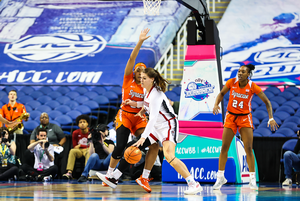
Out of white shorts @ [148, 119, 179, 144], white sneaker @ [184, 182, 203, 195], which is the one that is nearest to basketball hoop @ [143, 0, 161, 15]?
white shorts @ [148, 119, 179, 144]

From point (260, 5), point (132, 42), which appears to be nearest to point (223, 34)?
point (260, 5)

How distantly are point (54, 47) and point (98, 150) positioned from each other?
30.4ft

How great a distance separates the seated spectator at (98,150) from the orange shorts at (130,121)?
235cm


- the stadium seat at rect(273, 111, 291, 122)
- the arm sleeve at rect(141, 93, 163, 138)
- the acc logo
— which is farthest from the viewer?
the acc logo

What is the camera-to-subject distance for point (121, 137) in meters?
5.63

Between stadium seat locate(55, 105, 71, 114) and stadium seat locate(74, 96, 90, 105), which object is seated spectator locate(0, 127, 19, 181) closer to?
stadium seat locate(55, 105, 71, 114)

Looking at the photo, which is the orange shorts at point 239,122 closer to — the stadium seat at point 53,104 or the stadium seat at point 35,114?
the stadium seat at point 35,114

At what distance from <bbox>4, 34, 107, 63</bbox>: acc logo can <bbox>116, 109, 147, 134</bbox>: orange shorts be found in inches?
430

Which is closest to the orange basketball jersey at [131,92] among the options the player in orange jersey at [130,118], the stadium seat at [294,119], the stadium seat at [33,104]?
the player in orange jersey at [130,118]

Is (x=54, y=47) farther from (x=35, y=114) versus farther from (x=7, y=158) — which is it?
(x=7, y=158)

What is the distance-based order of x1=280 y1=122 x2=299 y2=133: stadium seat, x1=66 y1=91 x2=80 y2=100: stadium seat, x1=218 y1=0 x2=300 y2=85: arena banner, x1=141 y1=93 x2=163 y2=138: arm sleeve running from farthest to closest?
x1=218 y1=0 x2=300 y2=85: arena banner → x1=66 y1=91 x2=80 y2=100: stadium seat → x1=280 y1=122 x2=299 y2=133: stadium seat → x1=141 y1=93 x2=163 y2=138: arm sleeve

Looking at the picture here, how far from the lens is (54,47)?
16.8 metres

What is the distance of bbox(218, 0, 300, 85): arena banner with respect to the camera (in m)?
14.5

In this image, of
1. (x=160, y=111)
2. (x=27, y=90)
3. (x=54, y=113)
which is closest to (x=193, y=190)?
(x=160, y=111)
